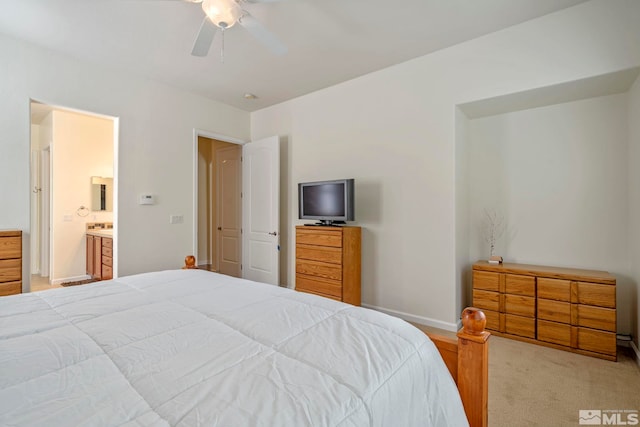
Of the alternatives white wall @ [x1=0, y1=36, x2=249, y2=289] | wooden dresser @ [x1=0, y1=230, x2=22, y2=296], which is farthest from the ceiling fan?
wooden dresser @ [x1=0, y1=230, x2=22, y2=296]

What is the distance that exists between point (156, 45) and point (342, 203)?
7.72 ft

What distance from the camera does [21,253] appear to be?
2719 mm

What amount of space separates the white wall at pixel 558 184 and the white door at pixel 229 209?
3.49m

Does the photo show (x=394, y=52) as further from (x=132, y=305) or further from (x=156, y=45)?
(x=132, y=305)

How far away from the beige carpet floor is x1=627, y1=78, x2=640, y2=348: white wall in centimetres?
43

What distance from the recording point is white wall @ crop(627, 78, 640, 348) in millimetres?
2396

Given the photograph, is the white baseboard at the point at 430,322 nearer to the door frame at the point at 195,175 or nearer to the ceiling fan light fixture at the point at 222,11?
the door frame at the point at 195,175

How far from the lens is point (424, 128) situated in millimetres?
3131

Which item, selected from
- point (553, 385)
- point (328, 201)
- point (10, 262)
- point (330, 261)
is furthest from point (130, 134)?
point (553, 385)

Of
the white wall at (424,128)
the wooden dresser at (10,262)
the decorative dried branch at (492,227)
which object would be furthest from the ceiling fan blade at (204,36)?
the decorative dried branch at (492,227)

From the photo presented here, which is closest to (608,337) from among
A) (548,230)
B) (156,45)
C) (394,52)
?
(548,230)

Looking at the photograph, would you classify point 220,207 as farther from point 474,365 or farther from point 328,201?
point 474,365

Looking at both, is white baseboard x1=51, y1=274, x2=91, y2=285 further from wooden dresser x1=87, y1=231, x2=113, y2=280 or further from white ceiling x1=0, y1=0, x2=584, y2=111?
white ceiling x1=0, y1=0, x2=584, y2=111

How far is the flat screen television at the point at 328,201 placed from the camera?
3.32 m
